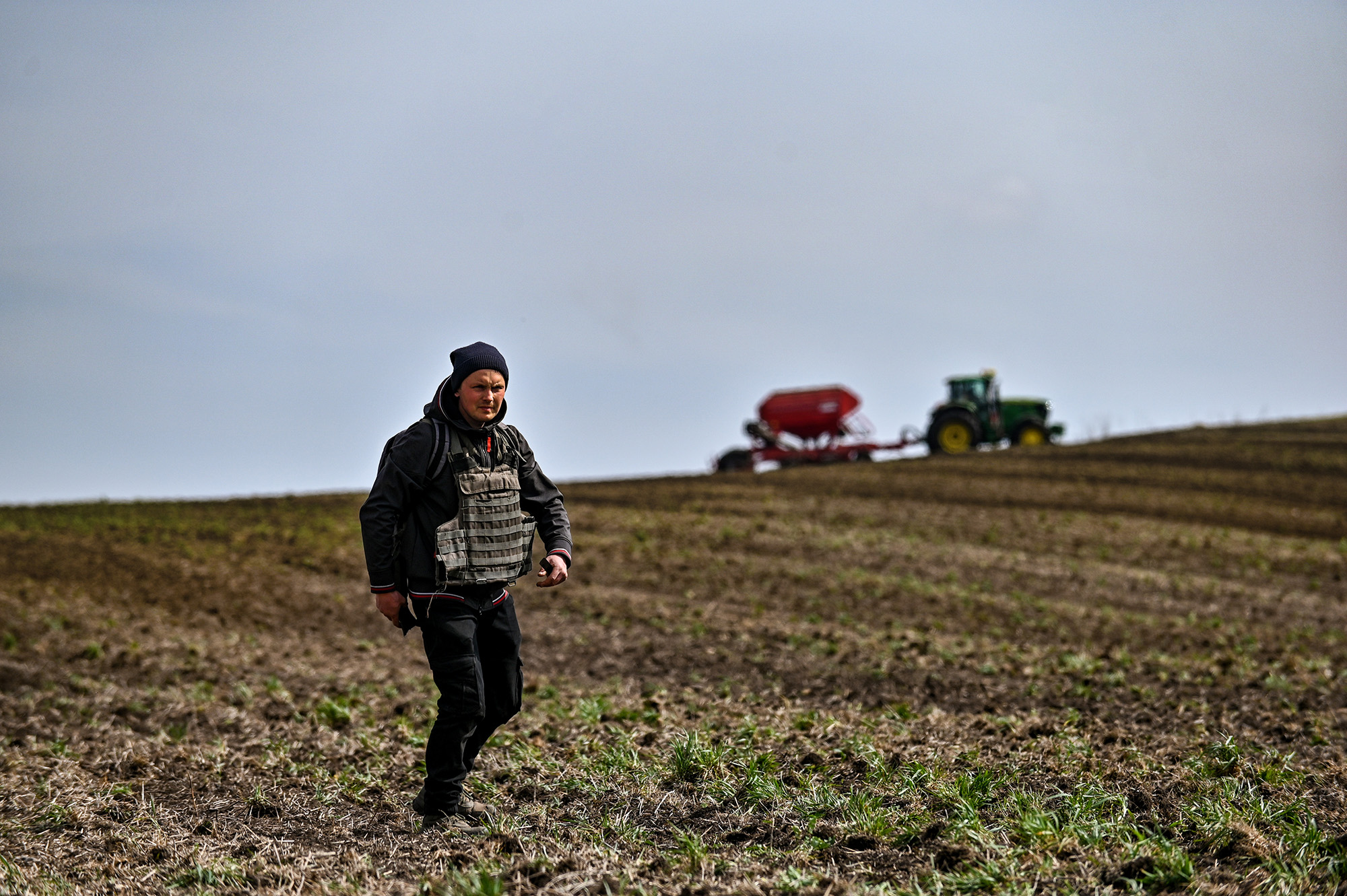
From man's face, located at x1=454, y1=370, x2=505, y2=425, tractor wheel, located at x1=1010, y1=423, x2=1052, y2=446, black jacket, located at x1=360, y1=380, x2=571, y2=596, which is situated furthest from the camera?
tractor wheel, located at x1=1010, y1=423, x2=1052, y2=446

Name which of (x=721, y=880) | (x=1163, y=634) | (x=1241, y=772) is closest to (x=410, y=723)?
(x=721, y=880)

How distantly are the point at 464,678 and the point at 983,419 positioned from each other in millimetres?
30889

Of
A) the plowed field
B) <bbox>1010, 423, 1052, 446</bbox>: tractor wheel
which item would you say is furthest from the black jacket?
<bbox>1010, 423, 1052, 446</bbox>: tractor wheel

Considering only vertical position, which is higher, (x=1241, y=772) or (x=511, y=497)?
(x=511, y=497)

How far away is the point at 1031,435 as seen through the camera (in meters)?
33.8

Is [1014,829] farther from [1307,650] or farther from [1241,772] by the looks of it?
[1307,650]

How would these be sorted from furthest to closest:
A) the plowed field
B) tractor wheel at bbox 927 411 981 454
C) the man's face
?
tractor wheel at bbox 927 411 981 454
the man's face
the plowed field

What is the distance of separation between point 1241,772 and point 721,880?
10.5 ft

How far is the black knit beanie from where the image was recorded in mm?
4637

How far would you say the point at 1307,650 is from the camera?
1156cm

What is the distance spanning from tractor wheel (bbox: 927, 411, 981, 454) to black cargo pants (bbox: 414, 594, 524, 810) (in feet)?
95.2

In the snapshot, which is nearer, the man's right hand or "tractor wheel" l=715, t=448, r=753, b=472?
the man's right hand

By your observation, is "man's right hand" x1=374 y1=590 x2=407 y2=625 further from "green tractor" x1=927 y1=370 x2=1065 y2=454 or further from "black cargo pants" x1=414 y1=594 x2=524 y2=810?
"green tractor" x1=927 y1=370 x2=1065 y2=454

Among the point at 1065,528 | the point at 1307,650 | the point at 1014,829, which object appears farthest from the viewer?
the point at 1065,528
